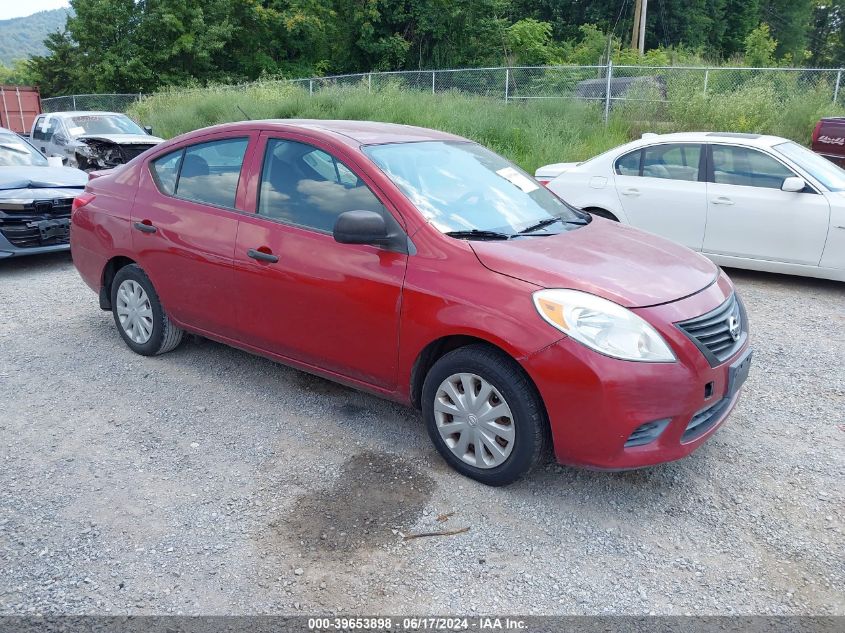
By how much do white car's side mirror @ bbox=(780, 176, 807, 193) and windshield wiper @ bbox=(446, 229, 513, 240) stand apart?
→ 4412 mm

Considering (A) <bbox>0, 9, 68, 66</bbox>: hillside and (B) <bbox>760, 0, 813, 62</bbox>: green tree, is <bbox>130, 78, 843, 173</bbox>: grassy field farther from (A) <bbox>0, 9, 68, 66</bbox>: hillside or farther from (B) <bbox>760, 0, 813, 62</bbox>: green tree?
(A) <bbox>0, 9, 68, 66</bbox>: hillside

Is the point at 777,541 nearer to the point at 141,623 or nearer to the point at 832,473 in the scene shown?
the point at 832,473

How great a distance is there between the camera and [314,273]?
3.97 m

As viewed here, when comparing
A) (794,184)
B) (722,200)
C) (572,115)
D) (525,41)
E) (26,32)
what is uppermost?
(26,32)

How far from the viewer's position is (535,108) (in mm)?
16109

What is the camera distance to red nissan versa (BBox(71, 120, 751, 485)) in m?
3.22

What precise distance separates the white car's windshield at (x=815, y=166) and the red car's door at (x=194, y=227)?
5.55m

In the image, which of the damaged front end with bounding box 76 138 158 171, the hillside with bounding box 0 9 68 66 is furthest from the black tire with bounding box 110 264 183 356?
the hillside with bounding box 0 9 68 66

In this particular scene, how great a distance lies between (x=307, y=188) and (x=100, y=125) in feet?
40.1

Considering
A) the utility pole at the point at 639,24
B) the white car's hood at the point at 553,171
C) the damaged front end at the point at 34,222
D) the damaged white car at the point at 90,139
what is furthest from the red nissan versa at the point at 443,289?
the utility pole at the point at 639,24

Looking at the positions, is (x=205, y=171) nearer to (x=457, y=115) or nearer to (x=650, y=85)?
(x=457, y=115)

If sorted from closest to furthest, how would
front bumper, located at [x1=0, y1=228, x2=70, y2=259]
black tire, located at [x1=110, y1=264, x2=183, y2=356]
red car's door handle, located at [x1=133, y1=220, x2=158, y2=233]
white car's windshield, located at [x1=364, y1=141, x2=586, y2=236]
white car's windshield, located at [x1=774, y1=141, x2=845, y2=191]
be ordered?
1. white car's windshield, located at [x1=364, y1=141, x2=586, y2=236]
2. red car's door handle, located at [x1=133, y1=220, x2=158, y2=233]
3. black tire, located at [x1=110, y1=264, x2=183, y2=356]
4. white car's windshield, located at [x1=774, y1=141, x2=845, y2=191]
5. front bumper, located at [x1=0, y1=228, x2=70, y2=259]

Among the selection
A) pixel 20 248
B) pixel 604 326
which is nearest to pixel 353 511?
pixel 604 326

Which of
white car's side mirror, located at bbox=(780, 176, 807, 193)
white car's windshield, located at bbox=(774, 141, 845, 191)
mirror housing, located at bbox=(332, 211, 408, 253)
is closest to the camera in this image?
mirror housing, located at bbox=(332, 211, 408, 253)
